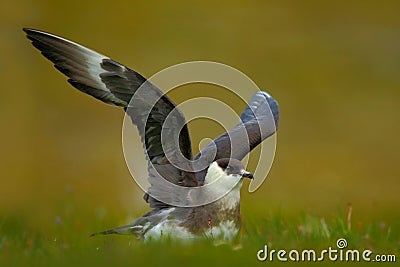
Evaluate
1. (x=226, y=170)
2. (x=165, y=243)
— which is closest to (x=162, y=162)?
(x=226, y=170)

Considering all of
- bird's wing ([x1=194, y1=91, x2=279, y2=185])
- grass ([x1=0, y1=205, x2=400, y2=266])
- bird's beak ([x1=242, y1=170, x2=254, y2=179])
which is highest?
bird's wing ([x1=194, y1=91, x2=279, y2=185])

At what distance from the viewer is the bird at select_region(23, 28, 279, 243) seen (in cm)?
543

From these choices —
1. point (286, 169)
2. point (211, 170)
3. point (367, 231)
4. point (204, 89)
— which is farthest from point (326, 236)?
point (204, 89)

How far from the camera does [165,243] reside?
483 cm

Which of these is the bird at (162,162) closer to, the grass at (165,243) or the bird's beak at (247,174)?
the bird's beak at (247,174)

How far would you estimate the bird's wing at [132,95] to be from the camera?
538 cm

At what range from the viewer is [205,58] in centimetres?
1237

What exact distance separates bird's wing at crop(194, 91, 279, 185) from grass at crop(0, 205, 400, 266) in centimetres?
43

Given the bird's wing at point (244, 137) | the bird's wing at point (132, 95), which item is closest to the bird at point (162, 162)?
the bird's wing at point (132, 95)

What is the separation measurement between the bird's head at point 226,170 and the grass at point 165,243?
0.33m

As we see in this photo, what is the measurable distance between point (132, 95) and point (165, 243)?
994 mm

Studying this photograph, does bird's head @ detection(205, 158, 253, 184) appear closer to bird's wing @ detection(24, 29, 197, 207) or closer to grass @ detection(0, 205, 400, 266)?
bird's wing @ detection(24, 29, 197, 207)

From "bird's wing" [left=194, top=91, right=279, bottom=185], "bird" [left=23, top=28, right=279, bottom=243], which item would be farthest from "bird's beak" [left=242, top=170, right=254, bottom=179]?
"bird's wing" [left=194, top=91, right=279, bottom=185]

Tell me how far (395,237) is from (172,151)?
1388 mm
